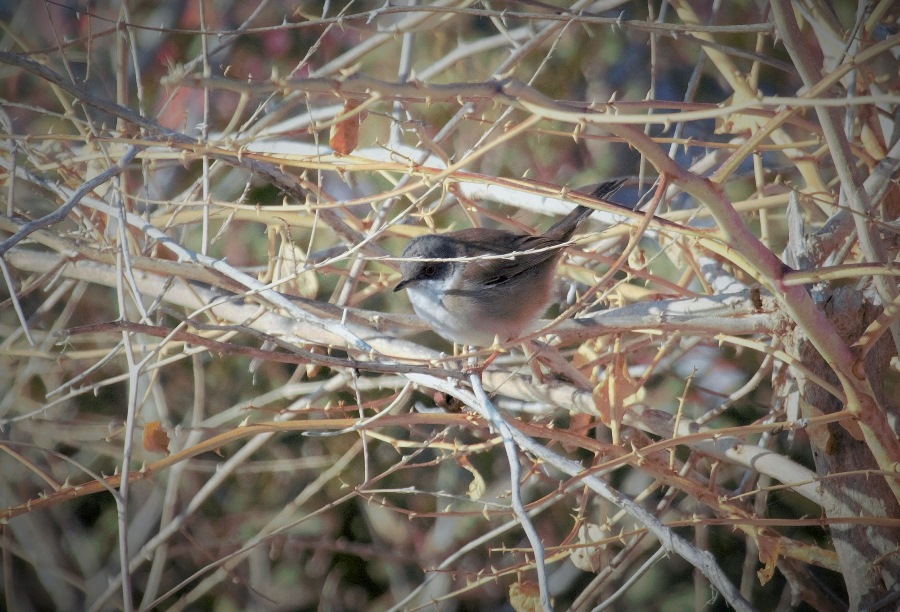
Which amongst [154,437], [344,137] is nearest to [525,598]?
[154,437]

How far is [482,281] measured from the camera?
11.2 ft

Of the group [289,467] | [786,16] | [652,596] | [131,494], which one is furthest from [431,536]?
[786,16]

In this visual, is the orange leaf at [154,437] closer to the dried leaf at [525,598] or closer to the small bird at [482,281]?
the small bird at [482,281]

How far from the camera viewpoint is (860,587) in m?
2.40

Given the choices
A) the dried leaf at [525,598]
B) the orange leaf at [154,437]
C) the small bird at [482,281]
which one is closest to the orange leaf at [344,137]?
the small bird at [482,281]

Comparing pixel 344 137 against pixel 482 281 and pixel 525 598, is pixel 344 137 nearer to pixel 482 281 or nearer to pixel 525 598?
pixel 482 281

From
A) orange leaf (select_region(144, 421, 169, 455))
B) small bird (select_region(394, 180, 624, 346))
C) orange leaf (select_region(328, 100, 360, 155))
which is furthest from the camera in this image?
small bird (select_region(394, 180, 624, 346))

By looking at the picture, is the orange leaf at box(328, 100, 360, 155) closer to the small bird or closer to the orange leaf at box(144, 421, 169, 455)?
the small bird

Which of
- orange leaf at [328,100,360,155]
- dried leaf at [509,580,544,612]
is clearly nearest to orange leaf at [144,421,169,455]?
orange leaf at [328,100,360,155]

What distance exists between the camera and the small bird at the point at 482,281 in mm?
3258

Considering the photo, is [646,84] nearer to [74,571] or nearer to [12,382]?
[12,382]

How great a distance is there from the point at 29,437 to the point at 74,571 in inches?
33.6

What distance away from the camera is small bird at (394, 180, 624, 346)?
3.26m

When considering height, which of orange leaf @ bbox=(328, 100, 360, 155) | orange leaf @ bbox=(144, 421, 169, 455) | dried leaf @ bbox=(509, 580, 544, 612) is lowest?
dried leaf @ bbox=(509, 580, 544, 612)
